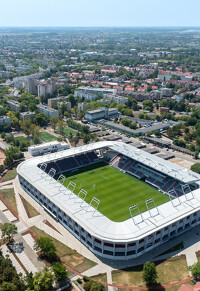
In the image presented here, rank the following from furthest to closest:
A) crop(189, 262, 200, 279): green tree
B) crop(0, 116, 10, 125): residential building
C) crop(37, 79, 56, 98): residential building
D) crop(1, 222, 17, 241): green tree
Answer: crop(37, 79, 56, 98): residential building, crop(0, 116, 10, 125): residential building, crop(1, 222, 17, 241): green tree, crop(189, 262, 200, 279): green tree

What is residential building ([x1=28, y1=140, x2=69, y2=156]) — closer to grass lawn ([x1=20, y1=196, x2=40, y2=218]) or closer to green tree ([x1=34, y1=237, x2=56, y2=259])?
grass lawn ([x1=20, y1=196, x2=40, y2=218])

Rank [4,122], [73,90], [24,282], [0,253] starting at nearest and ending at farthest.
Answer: [24,282] → [0,253] → [4,122] → [73,90]

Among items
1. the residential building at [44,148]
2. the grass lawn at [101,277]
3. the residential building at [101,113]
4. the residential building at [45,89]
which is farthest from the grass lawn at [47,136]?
the grass lawn at [101,277]

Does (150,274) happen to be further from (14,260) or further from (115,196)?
(115,196)

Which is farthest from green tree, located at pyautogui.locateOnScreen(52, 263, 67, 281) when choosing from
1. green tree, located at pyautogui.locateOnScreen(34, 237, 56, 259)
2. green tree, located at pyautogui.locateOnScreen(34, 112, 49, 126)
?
green tree, located at pyautogui.locateOnScreen(34, 112, 49, 126)

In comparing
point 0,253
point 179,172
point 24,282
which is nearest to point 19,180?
point 0,253

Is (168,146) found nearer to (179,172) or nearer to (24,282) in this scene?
(179,172)

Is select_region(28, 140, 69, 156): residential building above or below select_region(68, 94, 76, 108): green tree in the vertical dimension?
below

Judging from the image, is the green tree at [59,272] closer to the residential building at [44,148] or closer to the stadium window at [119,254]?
the stadium window at [119,254]
